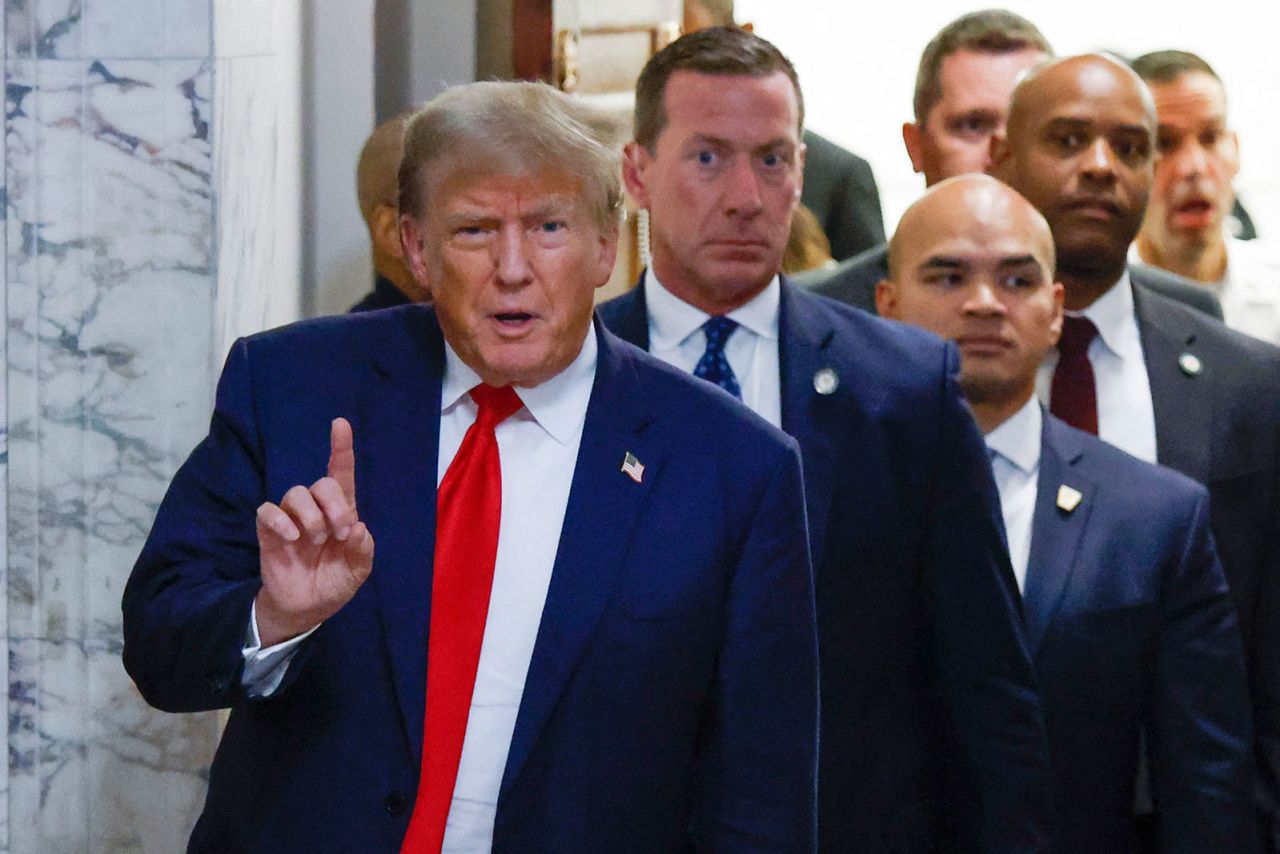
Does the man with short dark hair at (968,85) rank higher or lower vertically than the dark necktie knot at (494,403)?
higher

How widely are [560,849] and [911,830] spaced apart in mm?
995

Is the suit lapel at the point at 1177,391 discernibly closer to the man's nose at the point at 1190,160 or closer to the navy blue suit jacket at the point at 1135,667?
the navy blue suit jacket at the point at 1135,667

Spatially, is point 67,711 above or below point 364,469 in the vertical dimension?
below

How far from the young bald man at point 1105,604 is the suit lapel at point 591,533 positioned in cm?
119

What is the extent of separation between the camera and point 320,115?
216 inches

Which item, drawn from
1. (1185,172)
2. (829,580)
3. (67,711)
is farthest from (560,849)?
(1185,172)

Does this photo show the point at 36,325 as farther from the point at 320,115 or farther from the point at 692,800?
the point at 320,115

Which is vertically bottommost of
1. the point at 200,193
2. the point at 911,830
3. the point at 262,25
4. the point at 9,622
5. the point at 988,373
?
the point at 911,830

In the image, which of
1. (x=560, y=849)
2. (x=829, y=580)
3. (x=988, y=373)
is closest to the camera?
(x=560, y=849)

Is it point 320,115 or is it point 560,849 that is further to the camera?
point 320,115

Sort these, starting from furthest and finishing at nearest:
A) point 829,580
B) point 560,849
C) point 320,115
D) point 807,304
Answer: point 320,115, point 807,304, point 829,580, point 560,849

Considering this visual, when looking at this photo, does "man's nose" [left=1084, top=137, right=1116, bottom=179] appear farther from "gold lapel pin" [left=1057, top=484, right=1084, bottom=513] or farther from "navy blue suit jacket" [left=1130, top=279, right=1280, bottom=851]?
"gold lapel pin" [left=1057, top=484, right=1084, bottom=513]

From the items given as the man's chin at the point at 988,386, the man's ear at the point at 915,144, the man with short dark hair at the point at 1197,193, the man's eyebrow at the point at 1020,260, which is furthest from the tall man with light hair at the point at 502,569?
the man with short dark hair at the point at 1197,193

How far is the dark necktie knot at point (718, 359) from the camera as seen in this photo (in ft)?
10.7
